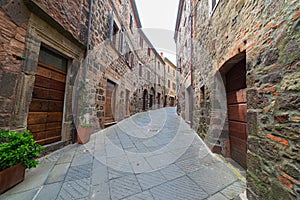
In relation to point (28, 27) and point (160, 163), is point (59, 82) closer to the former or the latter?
point (28, 27)

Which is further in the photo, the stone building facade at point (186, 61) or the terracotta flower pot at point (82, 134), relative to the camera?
the stone building facade at point (186, 61)

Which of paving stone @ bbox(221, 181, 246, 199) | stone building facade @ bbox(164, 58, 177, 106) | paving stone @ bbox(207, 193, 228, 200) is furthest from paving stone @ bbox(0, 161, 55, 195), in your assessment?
stone building facade @ bbox(164, 58, 177, 106)

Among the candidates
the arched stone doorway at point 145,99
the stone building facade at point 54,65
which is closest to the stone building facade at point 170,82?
the arched stone doorway at point 145,99

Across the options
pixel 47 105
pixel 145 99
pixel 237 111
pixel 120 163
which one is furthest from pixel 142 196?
pixel 145 99

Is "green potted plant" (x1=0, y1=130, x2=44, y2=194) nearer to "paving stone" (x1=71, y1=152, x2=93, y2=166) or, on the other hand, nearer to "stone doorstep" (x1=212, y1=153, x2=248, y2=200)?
"paving stone" (x1=71, y1=152, x2=93, y2=166)

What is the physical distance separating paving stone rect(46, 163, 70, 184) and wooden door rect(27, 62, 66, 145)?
0.92m

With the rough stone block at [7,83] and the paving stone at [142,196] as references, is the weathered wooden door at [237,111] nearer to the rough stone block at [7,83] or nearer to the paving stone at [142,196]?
the paving stone at [142,196]

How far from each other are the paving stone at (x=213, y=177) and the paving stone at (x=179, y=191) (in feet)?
0.39

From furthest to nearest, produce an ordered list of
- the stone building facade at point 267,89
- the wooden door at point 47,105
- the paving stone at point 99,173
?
the wooden door at point 47,105, the paving stone at point 99,173, the stone building facade at point 267,89

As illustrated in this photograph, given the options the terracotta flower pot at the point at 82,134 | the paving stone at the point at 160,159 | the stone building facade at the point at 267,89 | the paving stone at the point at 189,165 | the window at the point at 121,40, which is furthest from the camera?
Answer: the window at the point at 121,40

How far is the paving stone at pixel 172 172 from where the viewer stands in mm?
1919

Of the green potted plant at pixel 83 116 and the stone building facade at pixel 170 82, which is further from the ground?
the stone building facade at pixel 170 82

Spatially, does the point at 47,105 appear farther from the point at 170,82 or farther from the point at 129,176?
the point at 170,82

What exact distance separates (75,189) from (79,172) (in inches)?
16.9
